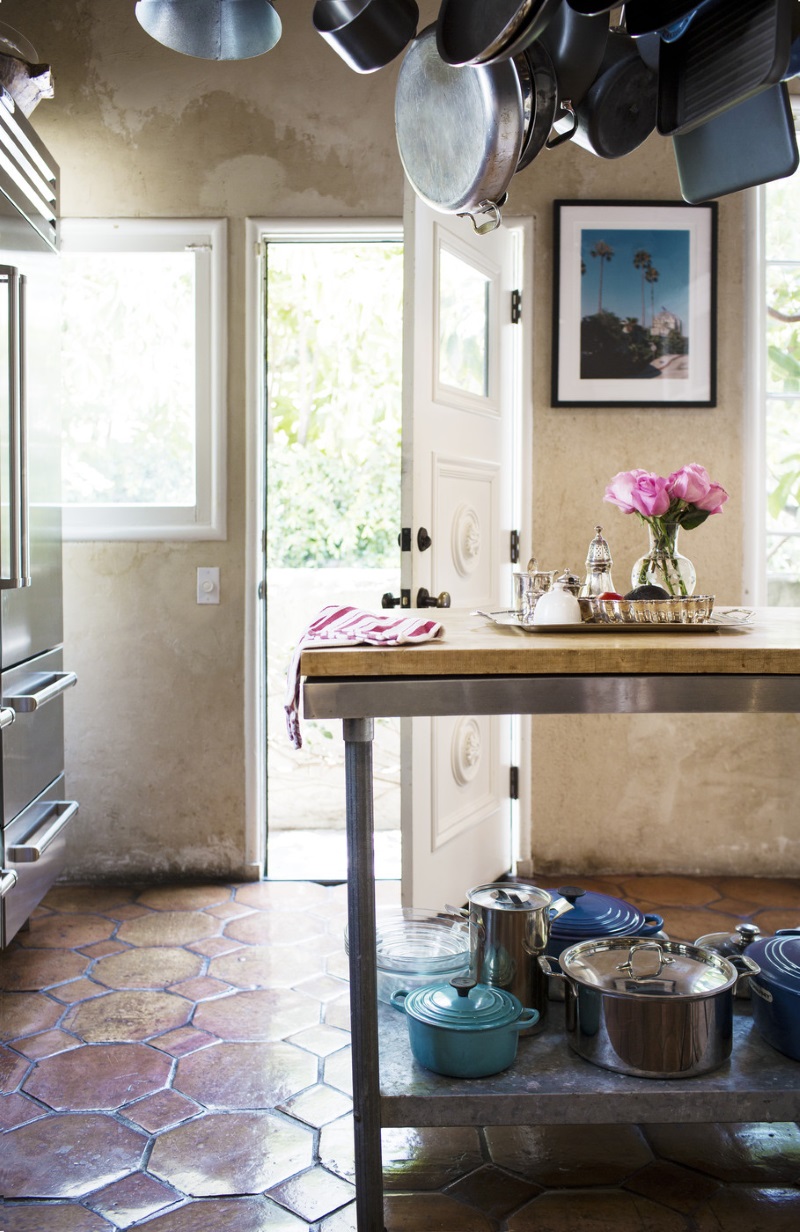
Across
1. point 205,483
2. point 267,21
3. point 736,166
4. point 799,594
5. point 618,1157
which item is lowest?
point 618,1157

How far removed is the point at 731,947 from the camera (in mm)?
2062

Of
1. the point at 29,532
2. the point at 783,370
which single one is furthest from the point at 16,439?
the point at 783,370

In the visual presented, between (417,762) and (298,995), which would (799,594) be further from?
(298,995)

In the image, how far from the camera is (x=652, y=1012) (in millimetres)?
1690

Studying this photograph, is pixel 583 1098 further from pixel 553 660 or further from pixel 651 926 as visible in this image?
pixel 553 660

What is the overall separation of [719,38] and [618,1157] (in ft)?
6.60

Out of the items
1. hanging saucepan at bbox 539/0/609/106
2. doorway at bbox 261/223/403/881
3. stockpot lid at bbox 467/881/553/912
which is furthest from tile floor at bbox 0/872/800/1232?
doorway at bbox 261/223/403/881

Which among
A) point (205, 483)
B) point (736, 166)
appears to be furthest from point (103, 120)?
point (736, 166)

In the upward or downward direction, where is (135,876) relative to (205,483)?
downward

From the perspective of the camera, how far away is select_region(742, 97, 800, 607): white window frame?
354cm

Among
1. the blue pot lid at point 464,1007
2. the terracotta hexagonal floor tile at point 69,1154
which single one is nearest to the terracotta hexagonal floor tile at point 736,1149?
the blue pot lid at point 464,1007

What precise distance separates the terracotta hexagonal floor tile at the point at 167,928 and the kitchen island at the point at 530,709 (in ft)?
4.33

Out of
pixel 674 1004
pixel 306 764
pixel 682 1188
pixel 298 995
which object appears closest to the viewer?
pixel 674 1004

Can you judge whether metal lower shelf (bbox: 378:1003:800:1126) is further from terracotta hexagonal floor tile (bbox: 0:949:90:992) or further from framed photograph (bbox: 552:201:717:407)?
framed photograph (bbox: 552:201:717:407)
